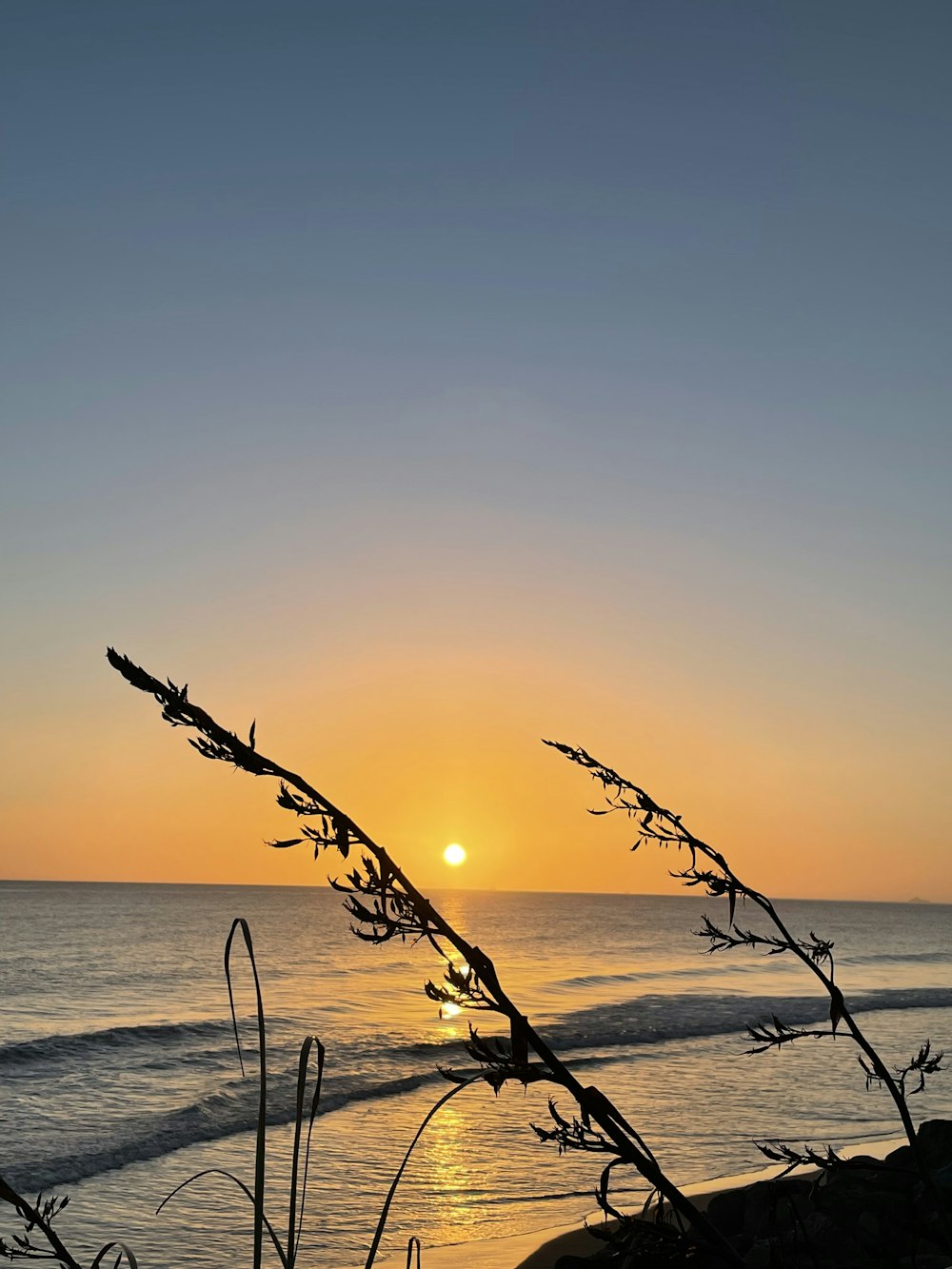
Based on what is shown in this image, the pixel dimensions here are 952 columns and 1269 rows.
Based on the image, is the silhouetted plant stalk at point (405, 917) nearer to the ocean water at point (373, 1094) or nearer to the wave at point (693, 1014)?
the ocean water at point (373, 1094)

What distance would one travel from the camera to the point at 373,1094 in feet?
61.7

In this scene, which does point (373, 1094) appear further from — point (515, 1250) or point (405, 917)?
point (405, 917)

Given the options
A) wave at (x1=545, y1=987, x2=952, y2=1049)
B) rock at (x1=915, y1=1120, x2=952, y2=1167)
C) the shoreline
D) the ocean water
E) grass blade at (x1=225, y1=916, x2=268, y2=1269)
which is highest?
grass blade at (x1=225, y1=916, x2=268, y2=1269)

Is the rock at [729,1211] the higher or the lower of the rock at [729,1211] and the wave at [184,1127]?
the higher

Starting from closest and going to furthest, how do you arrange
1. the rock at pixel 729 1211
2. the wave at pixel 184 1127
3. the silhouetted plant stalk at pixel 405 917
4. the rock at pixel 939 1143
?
the silhouetted plant stalk at pixel 405 917, the rock at pixel 939 1143, the rock at pixel 729 1211, the wave at pixel 184 1127

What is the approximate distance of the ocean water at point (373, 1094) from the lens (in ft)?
38.7

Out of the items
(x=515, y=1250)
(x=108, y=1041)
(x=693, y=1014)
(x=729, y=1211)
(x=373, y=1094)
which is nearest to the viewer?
(x=729, y=1211)

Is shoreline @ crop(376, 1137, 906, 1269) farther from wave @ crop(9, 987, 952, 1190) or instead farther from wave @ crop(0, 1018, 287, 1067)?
wave @ crop(0, 1018, 287, 1067)

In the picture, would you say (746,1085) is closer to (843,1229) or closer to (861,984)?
(843,1229)

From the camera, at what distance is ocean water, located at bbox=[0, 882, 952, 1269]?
11.8 meters

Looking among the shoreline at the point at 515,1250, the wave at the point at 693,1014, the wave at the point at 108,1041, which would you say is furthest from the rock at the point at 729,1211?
the wave at the point at 108,1041

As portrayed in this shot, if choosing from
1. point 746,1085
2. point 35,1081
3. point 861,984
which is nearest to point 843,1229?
point 746,1085

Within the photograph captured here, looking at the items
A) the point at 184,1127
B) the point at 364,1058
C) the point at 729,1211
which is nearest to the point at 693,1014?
the point at 364,1058

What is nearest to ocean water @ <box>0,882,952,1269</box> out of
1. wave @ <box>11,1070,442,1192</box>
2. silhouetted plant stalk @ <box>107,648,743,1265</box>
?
wave @ <box>11,1070,442,1192</box>
